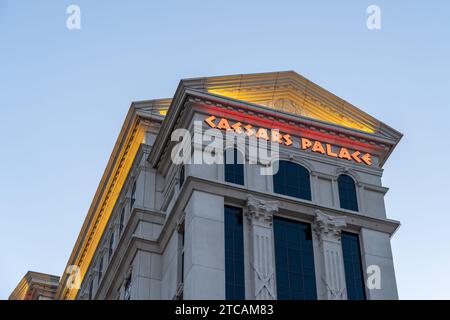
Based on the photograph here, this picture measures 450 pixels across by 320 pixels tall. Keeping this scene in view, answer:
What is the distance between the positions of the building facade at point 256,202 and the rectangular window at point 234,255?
6 centimetres

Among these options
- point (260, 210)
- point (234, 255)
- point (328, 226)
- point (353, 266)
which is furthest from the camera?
point (328, 226)

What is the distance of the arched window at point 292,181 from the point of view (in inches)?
2072

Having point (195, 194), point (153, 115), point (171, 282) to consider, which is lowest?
point (171, 282)

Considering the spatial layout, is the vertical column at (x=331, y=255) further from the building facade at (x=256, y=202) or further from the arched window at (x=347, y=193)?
the arched window at (x=347, y=193)

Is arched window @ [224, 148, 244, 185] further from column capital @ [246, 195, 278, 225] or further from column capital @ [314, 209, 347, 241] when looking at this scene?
column capital @ [314, 209, 347, 241]

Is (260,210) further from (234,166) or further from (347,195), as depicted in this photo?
(347,195)

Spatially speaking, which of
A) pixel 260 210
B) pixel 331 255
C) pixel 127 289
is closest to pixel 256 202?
pixel 260 210

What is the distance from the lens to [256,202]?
50.9 meters

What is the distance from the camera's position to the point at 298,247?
50750 mm

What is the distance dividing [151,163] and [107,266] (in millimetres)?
6969

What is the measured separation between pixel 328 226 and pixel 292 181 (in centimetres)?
321
